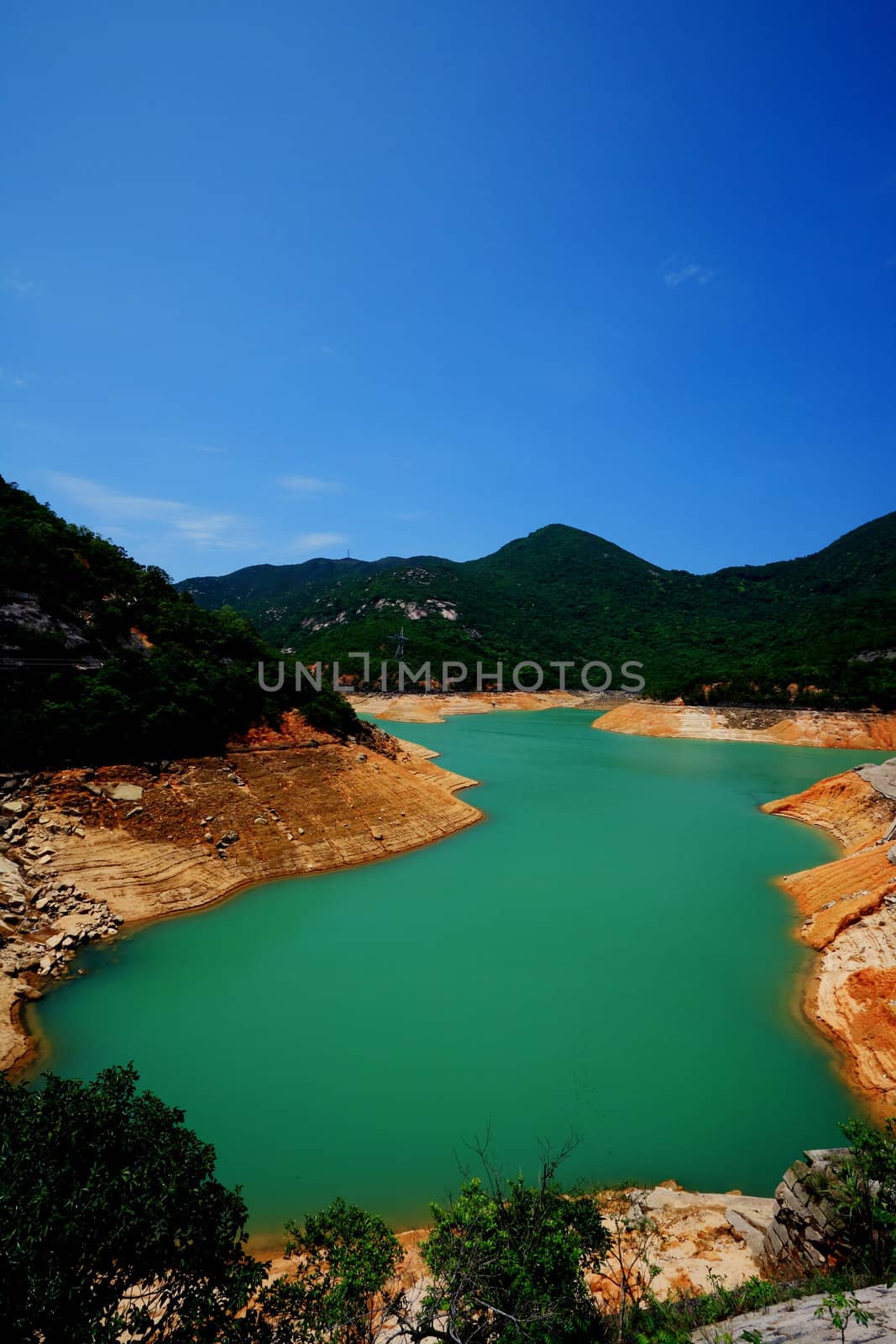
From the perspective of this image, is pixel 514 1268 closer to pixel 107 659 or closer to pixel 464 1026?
pixel 464 1026

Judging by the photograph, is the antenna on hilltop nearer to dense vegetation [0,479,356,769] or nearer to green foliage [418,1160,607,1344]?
dense vegetation [0,479,356,769]

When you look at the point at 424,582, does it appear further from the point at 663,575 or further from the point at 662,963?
the point at 662,963

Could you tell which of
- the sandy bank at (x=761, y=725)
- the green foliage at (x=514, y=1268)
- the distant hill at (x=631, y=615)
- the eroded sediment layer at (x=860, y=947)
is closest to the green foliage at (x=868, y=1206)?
the green foliage at (x=514, y=1268)

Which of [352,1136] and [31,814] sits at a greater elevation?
[31,814]

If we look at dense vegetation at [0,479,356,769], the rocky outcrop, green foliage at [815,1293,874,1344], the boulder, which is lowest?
the boulder

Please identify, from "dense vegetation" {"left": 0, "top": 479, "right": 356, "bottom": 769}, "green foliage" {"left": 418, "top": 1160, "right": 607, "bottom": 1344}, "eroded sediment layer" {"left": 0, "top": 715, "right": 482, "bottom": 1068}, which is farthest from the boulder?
"green foliage" {"left": 418, "top": 1160, "right": 607, "bottom": 1344}

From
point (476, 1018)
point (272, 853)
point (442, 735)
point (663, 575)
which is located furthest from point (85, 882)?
point (663, 575)

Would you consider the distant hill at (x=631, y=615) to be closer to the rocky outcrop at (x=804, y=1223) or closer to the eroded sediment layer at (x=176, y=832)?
the eroded sediment layer at (x=176, y=832)
